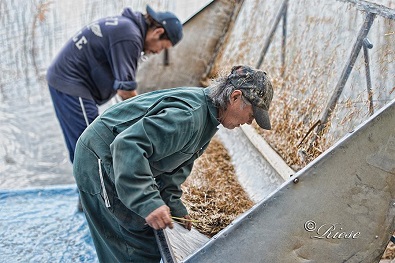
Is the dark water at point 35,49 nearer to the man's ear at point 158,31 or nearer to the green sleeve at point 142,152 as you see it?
the man's ear at point 158,31

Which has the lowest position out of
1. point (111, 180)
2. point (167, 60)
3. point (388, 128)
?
point (167, 60)

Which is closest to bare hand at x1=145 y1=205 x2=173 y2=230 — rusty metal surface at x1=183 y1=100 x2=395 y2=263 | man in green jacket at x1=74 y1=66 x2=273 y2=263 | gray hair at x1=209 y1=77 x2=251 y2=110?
man in green jacket at x1=74 y1=66 x2=273 y2=263

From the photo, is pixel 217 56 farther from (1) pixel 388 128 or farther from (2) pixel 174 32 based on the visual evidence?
(1) pixel 388 128

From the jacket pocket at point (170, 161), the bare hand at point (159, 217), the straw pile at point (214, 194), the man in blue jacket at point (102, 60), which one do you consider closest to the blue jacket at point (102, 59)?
the man in blue jacket at point (102, 60)

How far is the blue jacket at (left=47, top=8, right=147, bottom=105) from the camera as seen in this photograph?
4.17 metres

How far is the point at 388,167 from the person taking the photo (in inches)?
106

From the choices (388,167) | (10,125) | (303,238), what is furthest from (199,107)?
(10,125)

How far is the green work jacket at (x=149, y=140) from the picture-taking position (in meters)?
2.38

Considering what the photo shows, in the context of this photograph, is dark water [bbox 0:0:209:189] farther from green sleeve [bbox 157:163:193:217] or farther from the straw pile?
green sleeve [bbox 157:163:193:217]

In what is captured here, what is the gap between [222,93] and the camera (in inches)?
104

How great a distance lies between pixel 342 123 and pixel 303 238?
4.40 feet

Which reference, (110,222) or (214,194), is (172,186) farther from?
(214,194)

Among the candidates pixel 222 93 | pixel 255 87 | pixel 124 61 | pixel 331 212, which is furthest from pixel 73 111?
pixel 331 212

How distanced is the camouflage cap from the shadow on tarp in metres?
2.06
